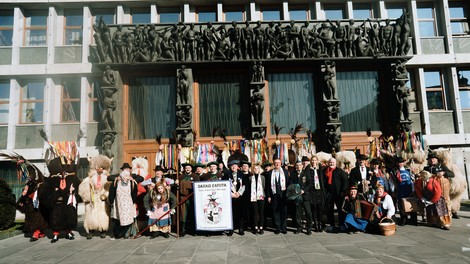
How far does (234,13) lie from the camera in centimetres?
1762

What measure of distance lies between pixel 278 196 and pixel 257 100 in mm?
7131

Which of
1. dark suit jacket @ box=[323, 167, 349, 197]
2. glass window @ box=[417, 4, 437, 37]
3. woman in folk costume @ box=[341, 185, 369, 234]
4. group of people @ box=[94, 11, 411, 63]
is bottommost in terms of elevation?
woman in folk costume @ box=[341, 185, 369, 234]

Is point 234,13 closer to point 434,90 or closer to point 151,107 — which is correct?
point 151,107

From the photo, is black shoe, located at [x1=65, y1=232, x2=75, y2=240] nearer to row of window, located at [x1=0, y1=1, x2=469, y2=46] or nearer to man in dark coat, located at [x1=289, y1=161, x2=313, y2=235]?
man in dark coat, located at [x1=289, y1=161, x2=313, y2=235]

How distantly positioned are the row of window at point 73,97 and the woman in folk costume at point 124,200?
8.76 metres

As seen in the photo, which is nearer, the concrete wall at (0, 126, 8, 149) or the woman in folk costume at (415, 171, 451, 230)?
the woman in folk costume at (415, 171, 451, 230)

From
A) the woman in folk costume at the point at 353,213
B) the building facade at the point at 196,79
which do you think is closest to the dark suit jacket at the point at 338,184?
the woman in folk costume at the point at 353,213

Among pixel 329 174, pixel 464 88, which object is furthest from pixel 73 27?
pixel 464 88

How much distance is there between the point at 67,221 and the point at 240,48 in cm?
1075

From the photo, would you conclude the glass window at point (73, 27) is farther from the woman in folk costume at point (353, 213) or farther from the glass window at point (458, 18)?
the glass window at point (458, 18)

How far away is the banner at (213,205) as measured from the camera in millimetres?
8312

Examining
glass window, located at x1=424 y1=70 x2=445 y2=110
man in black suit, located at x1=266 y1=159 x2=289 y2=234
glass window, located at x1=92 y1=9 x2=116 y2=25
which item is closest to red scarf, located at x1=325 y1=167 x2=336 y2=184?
man in black suit, located at x1=266 y1=159 x2=289 y2=234

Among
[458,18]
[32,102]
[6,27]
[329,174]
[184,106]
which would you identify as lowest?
[329,174]

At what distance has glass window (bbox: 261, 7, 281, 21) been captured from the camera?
17694mm
